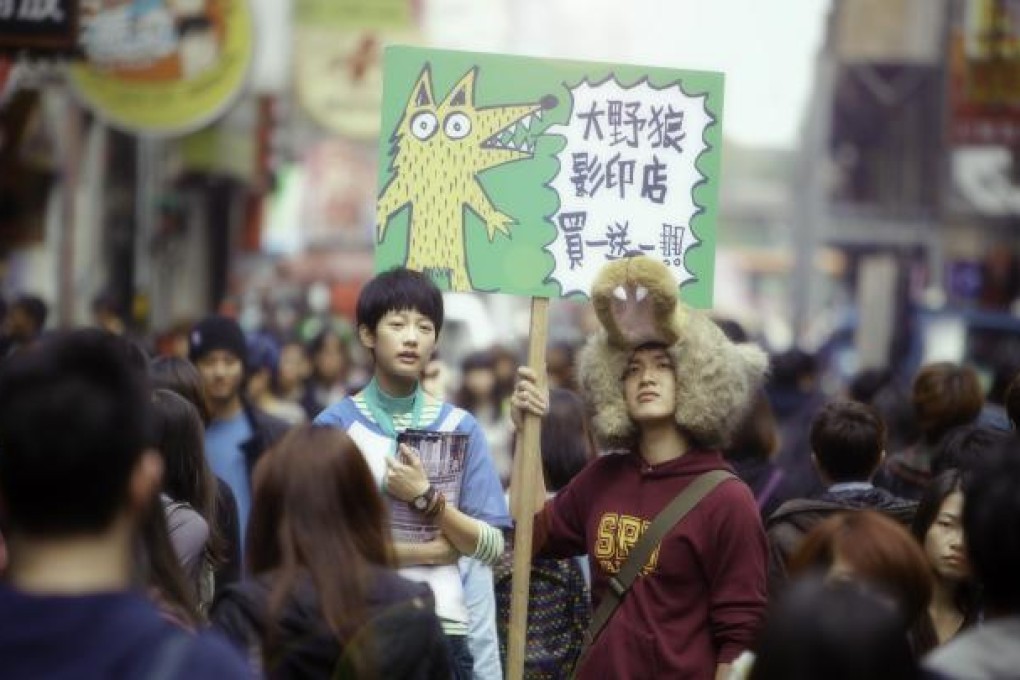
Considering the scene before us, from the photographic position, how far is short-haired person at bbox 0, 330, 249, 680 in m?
3.23

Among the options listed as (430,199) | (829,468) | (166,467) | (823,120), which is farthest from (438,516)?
(823,120)

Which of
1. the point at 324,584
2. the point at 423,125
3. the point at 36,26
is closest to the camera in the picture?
the point at 324,584

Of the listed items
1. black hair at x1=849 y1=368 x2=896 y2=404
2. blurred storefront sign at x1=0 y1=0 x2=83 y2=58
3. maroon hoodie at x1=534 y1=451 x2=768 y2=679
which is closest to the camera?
maroon hoodie at x1=534 y1=451 x2=768 y2=679

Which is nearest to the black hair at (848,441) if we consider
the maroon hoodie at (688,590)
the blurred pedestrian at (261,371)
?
the maroon hoodie at (688,590)

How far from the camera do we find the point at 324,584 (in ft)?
14.3

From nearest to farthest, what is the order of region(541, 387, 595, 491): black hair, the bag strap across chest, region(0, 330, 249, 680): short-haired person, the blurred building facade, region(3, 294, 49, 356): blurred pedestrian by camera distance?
1. region(0, 330, 249, 680): short-haired person
2. the bag strap across chest
3. region(541, 387, 595, 491): black hair
4. region(3, 294, 49, 356): blurred pedestrian
5. the blurred building facade

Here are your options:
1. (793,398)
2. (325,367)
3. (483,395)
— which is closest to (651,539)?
(793,398)

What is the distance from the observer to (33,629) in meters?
3.24

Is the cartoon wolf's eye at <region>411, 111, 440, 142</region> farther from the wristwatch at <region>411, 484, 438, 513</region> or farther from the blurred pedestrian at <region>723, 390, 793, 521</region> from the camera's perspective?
A: the blurred pedestrian at <region>723, 390, 793, 521</region>

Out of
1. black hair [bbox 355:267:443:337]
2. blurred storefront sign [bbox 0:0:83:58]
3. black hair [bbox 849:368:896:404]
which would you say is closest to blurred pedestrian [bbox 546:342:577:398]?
black hair [bbox 849:368:896:404]

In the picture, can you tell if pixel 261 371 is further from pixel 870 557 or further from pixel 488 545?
pixel 870 557

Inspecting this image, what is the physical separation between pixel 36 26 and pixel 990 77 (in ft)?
33.1

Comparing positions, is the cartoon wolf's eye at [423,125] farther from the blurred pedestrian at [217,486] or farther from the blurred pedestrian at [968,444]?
the blurred pedestrian at [968,444]

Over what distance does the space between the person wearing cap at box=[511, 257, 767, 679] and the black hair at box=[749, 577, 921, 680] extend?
2.32 metres
